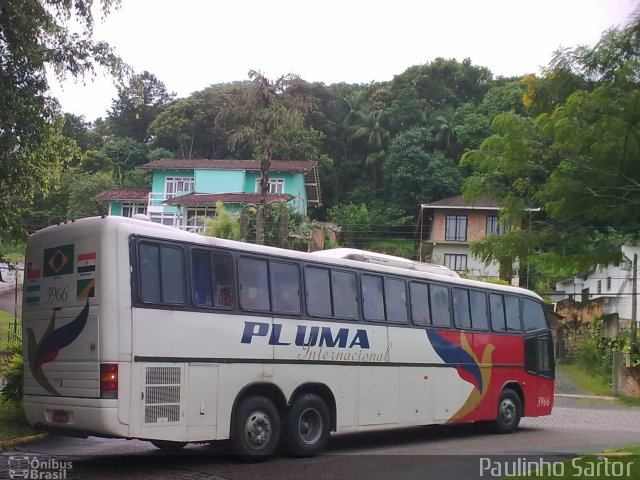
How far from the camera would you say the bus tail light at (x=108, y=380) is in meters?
9.03

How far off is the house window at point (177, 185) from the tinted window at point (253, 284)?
45329 millimetres

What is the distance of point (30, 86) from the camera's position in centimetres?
1182

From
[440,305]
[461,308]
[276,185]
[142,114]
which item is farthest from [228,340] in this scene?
[142,114]

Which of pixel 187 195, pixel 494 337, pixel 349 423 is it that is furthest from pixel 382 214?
pixel 349 423

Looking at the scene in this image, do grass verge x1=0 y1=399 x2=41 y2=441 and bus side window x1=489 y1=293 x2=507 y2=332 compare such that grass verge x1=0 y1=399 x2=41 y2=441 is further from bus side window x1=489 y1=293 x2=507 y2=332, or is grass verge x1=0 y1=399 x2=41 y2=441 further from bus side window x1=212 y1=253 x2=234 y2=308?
bus side window x1=489 y1=293 x2=507 y2=332

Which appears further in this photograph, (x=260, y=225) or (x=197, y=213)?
(x=197, y=213)

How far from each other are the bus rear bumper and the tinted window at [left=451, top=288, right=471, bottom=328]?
774 centimetres

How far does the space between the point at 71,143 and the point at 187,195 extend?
39.6m

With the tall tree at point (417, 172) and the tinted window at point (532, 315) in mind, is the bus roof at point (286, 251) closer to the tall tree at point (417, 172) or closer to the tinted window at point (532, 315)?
the tinted window at point (532, 315)

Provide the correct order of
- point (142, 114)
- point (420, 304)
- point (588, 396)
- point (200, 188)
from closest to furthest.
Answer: point (420, 304) < point (588, 396) < point (200, 188) < point (142, 114)

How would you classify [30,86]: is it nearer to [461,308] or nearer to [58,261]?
[58,261]

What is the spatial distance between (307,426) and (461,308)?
4803 mm

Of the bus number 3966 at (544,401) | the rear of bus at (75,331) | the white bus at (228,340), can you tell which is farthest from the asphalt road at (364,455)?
the rear of bus at (75,331)

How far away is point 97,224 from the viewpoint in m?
9.62
